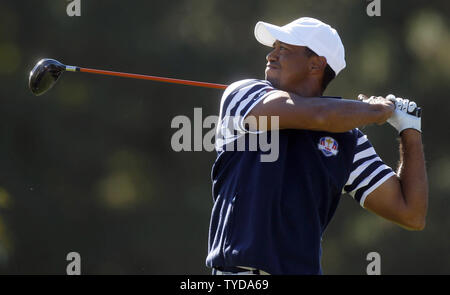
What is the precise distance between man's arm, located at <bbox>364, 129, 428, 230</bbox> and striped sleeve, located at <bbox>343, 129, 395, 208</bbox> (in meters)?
0.03

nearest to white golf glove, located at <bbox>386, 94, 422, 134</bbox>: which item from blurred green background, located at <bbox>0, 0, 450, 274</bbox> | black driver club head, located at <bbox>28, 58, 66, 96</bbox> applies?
black driver club head, located at <bbox>28, 58, 66, 96</bbox>

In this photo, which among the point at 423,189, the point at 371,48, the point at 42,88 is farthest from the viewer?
the point at 371,48

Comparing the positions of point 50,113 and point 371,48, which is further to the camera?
point 371,48

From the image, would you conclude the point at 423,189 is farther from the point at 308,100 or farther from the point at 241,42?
the point at 241,42

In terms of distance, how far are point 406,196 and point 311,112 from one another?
0.66 m

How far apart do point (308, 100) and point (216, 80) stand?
3.93 m

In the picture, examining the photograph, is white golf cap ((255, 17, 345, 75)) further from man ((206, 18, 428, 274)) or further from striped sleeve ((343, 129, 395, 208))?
striped sleeve ((343, 129, 395, 208))

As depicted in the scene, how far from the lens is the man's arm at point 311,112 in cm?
296

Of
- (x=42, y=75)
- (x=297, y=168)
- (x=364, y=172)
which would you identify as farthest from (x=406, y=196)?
(x=42, y=75)

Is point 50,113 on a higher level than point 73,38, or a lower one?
lower

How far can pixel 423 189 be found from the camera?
130 inches

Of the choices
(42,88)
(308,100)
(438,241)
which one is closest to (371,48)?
(438,241)

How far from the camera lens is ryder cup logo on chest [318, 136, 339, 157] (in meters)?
3.04

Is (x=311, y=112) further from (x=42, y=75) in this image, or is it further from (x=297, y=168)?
(x=42, y=75)
